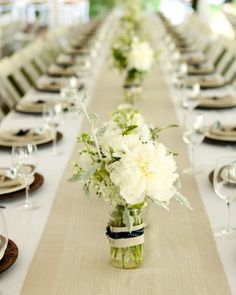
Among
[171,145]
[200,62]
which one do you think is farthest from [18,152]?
[200,62]

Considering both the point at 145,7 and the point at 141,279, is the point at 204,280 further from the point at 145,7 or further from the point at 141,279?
the point at 145,7

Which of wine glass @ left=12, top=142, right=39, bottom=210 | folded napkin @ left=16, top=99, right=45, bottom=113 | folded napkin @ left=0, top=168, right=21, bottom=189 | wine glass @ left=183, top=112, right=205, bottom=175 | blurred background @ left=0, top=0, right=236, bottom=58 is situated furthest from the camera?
blurred background @ left=0, top=0, right=236, bottom=58

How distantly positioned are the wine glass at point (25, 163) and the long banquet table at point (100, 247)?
0.12 ft

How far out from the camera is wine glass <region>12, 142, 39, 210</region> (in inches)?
66.7

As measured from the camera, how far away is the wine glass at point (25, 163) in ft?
5.56

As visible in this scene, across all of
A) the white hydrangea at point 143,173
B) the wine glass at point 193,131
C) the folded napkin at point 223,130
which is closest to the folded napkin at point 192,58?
the folded napkin at point 223,130

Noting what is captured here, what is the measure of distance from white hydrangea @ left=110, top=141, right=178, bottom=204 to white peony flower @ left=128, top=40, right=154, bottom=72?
181 centimetres

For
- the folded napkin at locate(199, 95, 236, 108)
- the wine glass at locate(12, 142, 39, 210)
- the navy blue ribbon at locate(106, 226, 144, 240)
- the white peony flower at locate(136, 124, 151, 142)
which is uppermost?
the white peony flower at locate(136, 124, 151, 142)

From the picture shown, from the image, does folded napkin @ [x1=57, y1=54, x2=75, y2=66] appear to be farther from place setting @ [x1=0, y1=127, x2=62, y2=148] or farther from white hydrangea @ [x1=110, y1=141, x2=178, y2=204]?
white hydrangea @ [x1=110, y1=141, x2=178, y2=204]

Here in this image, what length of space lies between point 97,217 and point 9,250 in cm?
32

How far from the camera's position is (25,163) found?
5.61ft

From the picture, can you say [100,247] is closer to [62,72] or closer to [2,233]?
[2,233]

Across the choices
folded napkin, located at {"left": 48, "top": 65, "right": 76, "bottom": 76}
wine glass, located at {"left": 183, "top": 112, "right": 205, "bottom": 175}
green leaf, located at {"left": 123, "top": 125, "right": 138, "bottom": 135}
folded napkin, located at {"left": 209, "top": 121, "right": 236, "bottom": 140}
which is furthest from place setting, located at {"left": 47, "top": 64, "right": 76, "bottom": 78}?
green leaf, located at {"left": 123, "top": 125, "right": 138, "bottom": 135}

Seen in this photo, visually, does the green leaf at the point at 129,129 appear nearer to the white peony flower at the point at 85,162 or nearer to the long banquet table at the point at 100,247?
the white peony flower at the point at 85,162
